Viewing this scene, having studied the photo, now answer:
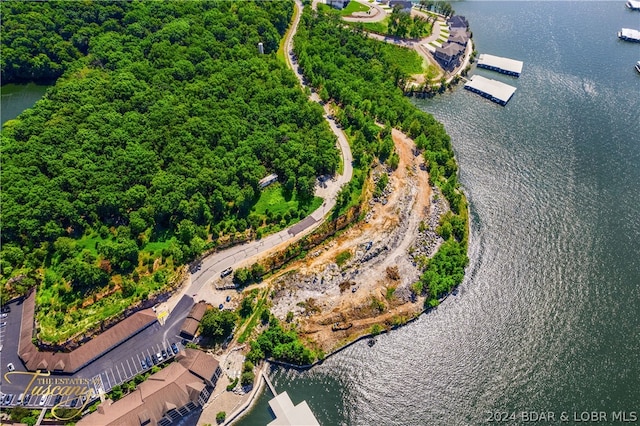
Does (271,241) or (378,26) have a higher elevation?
(378,26)

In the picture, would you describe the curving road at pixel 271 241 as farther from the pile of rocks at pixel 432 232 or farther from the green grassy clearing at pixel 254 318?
the pile of rocks at pixel 432 232

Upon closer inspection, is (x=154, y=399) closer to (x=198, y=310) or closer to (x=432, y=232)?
(x=198, y=310)

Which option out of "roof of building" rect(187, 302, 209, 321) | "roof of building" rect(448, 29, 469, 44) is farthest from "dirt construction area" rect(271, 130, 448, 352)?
"roof of building" rect(448, 29, 469, 44)

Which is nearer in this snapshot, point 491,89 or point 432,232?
point 432,232

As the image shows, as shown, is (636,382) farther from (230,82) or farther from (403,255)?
(230,82)

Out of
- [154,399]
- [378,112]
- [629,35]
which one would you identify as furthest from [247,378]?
[629,35]

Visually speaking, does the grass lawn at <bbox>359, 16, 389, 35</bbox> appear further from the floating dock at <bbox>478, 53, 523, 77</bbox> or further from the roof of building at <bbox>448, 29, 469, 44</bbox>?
the floating dock at <bbox>478, 53, 523, 77</bbox>

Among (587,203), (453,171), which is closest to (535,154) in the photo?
(587,203)
